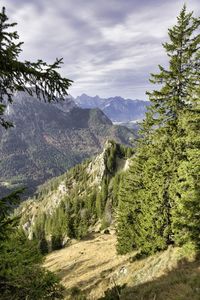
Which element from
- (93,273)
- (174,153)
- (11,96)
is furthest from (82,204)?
(11,96)

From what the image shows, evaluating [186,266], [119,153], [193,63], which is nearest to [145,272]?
[186,266]

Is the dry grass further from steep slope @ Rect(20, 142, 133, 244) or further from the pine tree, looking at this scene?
steep slope @ Rect(20, 142, 133, 244)

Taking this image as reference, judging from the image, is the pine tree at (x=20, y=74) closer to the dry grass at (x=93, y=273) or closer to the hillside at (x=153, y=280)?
the hillside at (x=153, y=280)

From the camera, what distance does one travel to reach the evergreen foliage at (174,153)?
1958 cm

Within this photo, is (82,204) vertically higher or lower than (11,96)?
lower

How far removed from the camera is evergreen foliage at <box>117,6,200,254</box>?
19.6 meters

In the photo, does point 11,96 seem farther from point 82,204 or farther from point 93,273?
point 82,204

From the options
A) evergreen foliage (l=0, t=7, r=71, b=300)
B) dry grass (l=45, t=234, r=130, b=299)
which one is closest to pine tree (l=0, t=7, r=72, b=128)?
evergreen foliage (l=0, t=7, r=71, b=300)

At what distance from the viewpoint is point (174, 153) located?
2334 cm

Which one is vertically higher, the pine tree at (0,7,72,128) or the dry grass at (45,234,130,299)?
the pine tree at (0,7,72,128)

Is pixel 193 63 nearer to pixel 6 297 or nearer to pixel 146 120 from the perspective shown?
pixel 146 120

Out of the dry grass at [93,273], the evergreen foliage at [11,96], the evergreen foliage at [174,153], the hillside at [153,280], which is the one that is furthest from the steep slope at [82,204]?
the evergreen foliage at [11,96]

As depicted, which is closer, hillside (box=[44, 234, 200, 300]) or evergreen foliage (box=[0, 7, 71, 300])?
evergreen foliage (box=[0, 7, 71, 300])

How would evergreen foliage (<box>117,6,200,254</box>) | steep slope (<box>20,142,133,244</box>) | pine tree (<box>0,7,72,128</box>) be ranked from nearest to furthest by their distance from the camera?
pine tree (<box>0,7,72,128</box>), evergreen foliage (<box>117,6,200,254</box>), steep slope (<box>20,142,133,244</box>)
